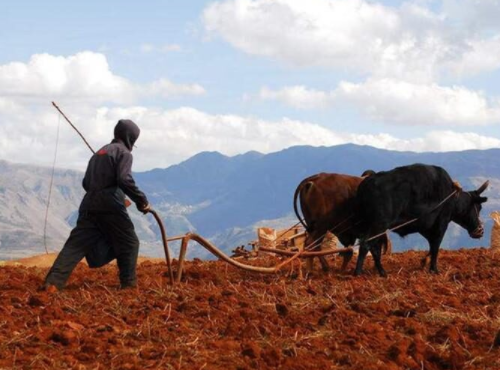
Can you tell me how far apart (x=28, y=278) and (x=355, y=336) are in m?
5.01

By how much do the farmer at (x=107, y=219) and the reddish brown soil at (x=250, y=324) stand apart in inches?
13.0

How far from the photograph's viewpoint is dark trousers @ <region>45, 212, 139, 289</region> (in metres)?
8.44

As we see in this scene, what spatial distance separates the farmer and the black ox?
359cm

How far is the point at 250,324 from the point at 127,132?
3.17m

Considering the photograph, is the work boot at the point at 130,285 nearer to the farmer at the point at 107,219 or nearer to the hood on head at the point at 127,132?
the farmer at the point at 107,219

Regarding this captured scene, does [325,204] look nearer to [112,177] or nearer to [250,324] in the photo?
[112,177]

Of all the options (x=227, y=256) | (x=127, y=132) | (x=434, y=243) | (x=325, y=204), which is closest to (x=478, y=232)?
(x=434, y=243)

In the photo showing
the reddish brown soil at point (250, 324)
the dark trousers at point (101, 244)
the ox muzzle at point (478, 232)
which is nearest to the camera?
the reddish brown soil at point (250, 324)

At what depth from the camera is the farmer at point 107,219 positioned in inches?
330

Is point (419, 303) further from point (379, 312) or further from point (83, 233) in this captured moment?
point (83, 233)

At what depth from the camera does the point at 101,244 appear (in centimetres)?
862

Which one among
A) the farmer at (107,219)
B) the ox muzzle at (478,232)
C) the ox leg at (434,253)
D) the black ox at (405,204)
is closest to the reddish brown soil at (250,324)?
the farmer at (107,219)

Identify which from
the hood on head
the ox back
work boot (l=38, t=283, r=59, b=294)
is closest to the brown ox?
the ox back

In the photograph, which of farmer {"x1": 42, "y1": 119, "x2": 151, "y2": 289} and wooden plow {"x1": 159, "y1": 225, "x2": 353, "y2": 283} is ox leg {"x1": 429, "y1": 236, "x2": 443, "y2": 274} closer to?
wooden plow {"x1": 159, "y1": 225, "x2": 353, "y2": 283}
